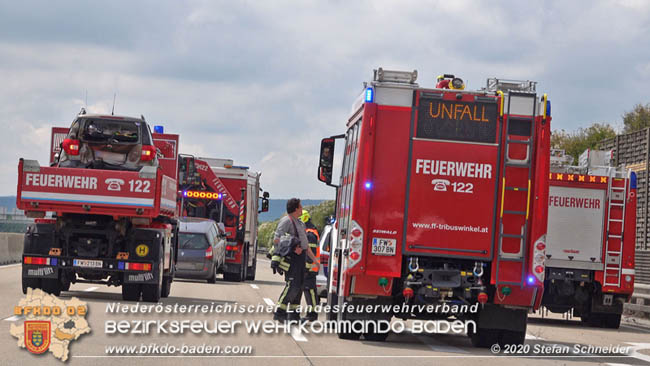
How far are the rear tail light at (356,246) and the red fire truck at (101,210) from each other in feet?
16.8

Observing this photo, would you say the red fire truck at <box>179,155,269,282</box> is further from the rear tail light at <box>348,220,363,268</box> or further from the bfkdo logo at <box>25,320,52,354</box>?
the bfkdo logo at <box>25,320,52,354</box>

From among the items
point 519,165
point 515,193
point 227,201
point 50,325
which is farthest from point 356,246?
point 227,201

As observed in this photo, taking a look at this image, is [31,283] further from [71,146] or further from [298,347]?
[298,347]

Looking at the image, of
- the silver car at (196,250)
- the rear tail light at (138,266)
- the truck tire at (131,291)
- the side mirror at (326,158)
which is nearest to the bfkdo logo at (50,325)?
the rear tail light at (138,266)

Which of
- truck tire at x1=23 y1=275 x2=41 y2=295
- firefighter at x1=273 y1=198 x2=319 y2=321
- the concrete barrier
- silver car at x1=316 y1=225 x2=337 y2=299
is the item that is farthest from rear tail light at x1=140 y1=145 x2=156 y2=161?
the concrete barrier

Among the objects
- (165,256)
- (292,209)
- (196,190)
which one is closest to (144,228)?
(165,256)

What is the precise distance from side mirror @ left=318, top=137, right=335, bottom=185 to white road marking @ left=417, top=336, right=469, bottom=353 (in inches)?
105

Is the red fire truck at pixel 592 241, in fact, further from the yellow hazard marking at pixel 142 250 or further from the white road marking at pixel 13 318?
the white road marking at pixel 13 318

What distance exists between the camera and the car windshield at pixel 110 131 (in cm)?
1877

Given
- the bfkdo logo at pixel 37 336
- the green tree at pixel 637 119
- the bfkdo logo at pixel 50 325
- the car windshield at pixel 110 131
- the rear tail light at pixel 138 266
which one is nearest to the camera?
the bfkdo logo at pixel 37 336

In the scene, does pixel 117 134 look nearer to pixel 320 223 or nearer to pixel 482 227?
pixel 482 227

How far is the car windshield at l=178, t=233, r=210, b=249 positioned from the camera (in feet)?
87.6

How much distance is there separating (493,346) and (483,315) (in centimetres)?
49

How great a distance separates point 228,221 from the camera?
31.8 meters
